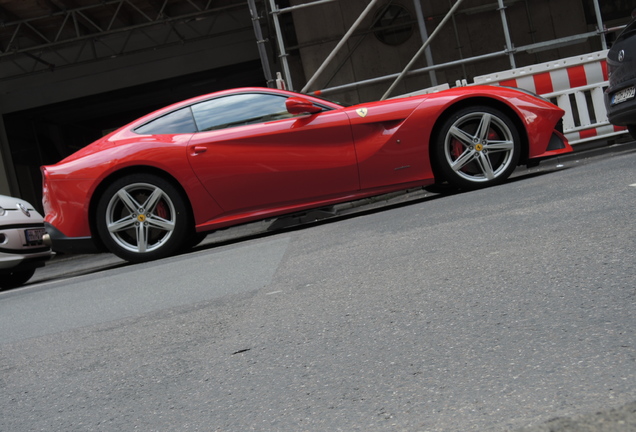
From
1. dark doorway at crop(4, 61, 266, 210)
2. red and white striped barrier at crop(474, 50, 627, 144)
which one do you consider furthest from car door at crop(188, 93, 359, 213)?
dark doorway at crop(4, 61, 266, 210)

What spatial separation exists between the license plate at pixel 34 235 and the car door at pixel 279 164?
1979mm

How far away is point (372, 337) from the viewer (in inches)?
110

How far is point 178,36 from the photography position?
19.5 meters

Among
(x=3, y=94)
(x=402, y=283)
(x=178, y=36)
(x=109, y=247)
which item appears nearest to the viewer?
(x=402, y=283)

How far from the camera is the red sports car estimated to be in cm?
639

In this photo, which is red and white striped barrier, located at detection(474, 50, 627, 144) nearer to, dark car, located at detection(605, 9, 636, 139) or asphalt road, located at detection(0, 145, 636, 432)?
dark car, located at detection(605, 9, 636, 139)

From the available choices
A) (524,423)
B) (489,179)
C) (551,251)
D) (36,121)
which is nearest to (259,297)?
(551,251)

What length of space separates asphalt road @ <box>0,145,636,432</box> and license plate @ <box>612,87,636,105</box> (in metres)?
2.16

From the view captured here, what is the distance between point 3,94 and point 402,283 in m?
20.8

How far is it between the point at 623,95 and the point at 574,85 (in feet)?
6.92

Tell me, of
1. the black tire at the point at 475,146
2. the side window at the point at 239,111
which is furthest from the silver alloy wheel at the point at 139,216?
the black tire at the point at 475,146

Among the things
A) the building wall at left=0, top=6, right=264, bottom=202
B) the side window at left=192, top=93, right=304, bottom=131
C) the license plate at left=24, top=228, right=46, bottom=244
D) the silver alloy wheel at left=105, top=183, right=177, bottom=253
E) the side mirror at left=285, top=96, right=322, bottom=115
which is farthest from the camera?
the building wall at left=0, top=6, right=264, bottom=202

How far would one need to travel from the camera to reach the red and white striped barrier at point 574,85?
907 cm

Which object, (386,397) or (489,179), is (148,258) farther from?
(386,397)
